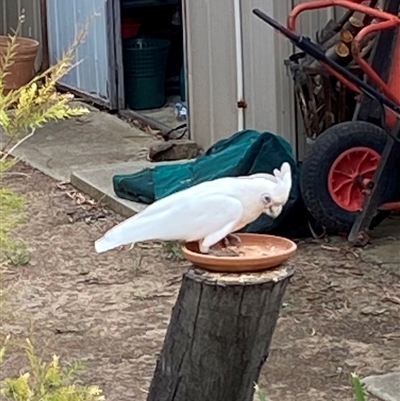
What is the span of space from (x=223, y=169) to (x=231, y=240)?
291cm

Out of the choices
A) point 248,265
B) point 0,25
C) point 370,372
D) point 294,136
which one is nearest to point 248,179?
point 248,265

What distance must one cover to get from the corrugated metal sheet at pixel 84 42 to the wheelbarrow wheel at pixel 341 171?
4.02m

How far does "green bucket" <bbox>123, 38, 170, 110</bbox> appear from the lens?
388 inches

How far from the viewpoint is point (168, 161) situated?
782 cm

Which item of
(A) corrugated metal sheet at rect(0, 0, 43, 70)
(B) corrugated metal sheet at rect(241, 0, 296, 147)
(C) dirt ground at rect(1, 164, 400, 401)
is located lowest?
(C) dirt ground at rect(1, 164, 400, 401)

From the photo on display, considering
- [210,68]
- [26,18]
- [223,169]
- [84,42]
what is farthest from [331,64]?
[26,18]

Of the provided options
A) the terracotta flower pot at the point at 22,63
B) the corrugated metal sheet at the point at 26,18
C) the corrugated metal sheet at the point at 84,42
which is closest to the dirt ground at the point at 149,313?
the corrugated metal sheet at the point at 84,42

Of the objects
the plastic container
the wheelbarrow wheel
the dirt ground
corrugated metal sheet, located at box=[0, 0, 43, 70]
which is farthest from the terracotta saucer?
corrugated metal sheet, located at box=[0, 0, 43, 70]

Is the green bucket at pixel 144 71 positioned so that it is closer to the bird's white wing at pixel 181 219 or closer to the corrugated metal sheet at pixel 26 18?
the corrugated metal sheet at pixel 26 18

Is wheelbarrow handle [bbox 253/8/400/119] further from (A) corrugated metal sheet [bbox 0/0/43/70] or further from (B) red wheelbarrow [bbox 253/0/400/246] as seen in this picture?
(A) corrugated metal sheet [bbox 0/0/43/70]

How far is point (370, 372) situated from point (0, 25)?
8.34m

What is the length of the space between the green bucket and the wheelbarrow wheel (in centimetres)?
408

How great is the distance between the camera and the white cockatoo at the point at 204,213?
10.5 feet

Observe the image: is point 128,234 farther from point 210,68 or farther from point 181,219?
point 210,68
